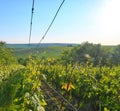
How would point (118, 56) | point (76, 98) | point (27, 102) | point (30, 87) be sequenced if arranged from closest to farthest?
point (27, 102), point (30, 87), point (76, 98), point (118, 56)

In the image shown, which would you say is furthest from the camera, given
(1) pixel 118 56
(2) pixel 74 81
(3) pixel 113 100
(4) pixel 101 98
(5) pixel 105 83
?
(1) pixel 118 56

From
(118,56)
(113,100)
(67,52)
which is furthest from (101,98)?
(67,52)

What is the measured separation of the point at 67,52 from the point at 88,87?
52047 millimetres

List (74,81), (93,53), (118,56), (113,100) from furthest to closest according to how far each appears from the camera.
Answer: (93,53) → (118,56) → (74,81) → (113,100)

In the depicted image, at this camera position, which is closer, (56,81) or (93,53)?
(56,81)

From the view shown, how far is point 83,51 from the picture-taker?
63.1 metres

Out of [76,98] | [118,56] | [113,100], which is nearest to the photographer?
[113,100]

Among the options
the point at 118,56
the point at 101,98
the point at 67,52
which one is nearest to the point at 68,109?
the point at 101,98

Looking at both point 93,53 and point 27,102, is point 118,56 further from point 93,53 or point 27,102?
point 27,102

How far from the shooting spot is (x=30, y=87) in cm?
766

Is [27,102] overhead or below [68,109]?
overhead

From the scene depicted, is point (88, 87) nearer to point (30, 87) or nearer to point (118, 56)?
point (30, 87)

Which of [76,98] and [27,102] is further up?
[27,102]

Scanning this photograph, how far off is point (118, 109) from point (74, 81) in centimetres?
554
